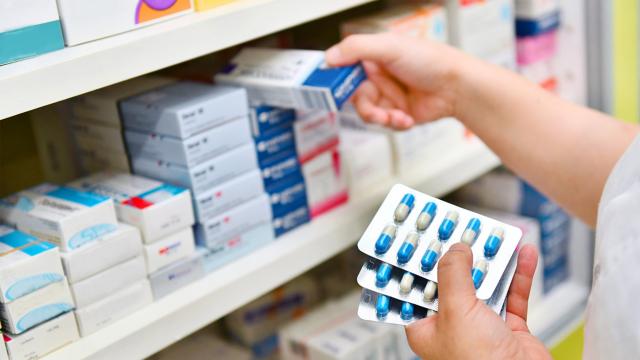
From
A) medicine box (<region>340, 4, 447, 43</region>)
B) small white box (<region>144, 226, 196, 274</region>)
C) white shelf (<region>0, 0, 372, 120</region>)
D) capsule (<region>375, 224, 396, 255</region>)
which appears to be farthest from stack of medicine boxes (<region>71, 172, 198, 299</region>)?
medicine box (<region>340, 4, 447, 43</region>)

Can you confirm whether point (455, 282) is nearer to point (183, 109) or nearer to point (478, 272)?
point (478, 272)

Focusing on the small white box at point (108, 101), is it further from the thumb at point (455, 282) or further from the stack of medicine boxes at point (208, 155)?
the thumb at point (455, 282)

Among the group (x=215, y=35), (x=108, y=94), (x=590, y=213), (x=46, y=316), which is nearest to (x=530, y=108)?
(x=590, y=213)

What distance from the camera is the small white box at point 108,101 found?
974 mm

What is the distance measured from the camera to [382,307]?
717mm

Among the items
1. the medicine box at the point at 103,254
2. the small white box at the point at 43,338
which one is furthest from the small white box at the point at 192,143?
the small white box at the point at 43,338

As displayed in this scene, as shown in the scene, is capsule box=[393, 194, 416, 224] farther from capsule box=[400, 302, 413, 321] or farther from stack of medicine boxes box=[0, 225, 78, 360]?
stack of medicine boxes box=[0, 225, 78, 360]

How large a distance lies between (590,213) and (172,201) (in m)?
0.52

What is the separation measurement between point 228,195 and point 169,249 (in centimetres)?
10

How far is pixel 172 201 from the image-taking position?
890 mm

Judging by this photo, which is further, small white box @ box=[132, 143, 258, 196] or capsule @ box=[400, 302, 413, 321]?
small white box @ box=[132, 143, 258, 196]

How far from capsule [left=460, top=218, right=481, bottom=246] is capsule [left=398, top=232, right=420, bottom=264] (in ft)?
0.14

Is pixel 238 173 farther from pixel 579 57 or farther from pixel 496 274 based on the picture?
pixel 579 57

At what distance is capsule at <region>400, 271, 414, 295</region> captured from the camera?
2.37 ft
